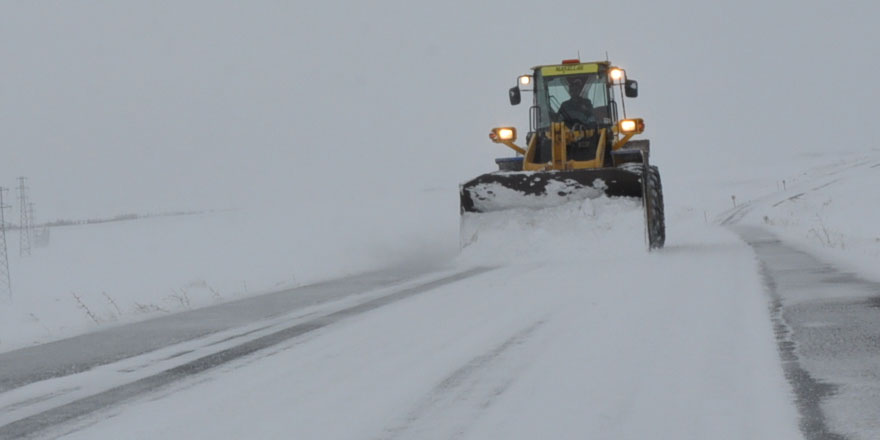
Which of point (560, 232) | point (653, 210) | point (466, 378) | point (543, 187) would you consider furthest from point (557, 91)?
point (466, 378)

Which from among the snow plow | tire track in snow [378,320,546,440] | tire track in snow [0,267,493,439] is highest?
the snow plow

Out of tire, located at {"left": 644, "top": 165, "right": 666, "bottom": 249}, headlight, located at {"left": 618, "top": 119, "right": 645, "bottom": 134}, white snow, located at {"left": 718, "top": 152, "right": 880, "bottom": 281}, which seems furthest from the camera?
headlight, located at {"left": 618, "top": 119, "right": 645, "bottom": 134}

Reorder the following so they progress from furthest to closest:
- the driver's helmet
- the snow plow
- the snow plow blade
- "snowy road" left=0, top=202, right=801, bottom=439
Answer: the driver's helmet < the snow plow < the snow plow blade < "snowy road" left=0, top=202, right=801, bottom=439

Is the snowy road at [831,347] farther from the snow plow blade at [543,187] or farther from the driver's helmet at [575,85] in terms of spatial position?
the driver's helmet at [575,85]

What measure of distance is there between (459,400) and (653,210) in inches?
411

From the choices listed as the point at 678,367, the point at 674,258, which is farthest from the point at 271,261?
the point at 678,367

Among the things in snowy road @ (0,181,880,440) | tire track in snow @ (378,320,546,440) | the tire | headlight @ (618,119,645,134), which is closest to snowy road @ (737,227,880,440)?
snowy road @ (0,181,880,440)

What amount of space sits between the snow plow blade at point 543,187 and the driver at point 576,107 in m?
2.16

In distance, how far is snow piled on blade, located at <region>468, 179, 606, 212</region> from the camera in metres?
13.4

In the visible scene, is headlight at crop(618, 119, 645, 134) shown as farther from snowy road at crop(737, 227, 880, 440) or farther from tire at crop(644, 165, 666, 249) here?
snowy road at crop(737, 227, 880, 440)

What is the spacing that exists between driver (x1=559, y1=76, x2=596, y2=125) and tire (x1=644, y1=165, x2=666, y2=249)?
1.35 m

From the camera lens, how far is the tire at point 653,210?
13.4 m

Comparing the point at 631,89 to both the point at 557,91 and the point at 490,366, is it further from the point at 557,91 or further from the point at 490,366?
the point at 490,366

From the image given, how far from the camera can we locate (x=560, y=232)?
527 inches
